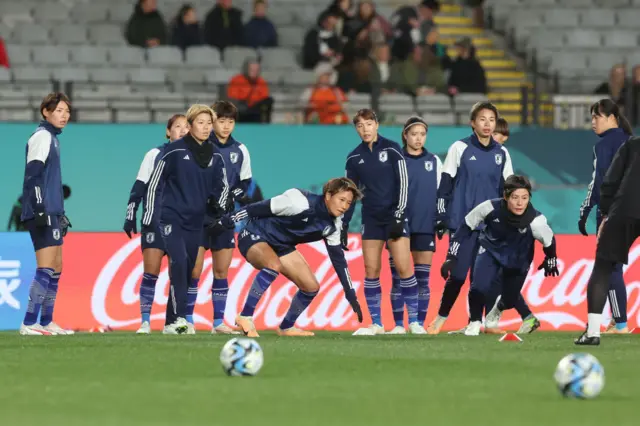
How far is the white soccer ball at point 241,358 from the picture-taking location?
8.85m

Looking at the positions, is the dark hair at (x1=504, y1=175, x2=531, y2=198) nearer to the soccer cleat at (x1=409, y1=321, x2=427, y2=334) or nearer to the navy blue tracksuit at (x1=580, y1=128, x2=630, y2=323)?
the navy blue tracksuit at (x1=580, y1=128, x2=630, y2=323)

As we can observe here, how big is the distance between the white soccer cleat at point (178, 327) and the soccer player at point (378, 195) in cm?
175

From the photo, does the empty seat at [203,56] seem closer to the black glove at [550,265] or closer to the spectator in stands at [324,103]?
the spectator in stands at [324,103]

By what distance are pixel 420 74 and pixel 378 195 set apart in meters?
9.02

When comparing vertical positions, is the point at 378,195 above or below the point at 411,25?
below

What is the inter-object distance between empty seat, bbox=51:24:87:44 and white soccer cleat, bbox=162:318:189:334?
10343 mm

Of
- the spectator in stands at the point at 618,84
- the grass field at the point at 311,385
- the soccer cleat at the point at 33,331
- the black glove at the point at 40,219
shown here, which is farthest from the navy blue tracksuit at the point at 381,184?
the spectator in stands at the point at 618,84

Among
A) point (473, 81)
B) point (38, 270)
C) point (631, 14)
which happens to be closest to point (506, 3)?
point (631, 14)

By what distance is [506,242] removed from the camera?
14008 millimetres

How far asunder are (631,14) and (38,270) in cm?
1652

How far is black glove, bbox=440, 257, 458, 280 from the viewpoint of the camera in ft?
45.0

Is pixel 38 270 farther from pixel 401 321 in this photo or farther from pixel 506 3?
pixel 506 3

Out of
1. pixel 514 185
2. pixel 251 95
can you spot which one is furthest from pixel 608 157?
pixel 251 95

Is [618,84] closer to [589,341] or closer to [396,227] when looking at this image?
[396,227]
